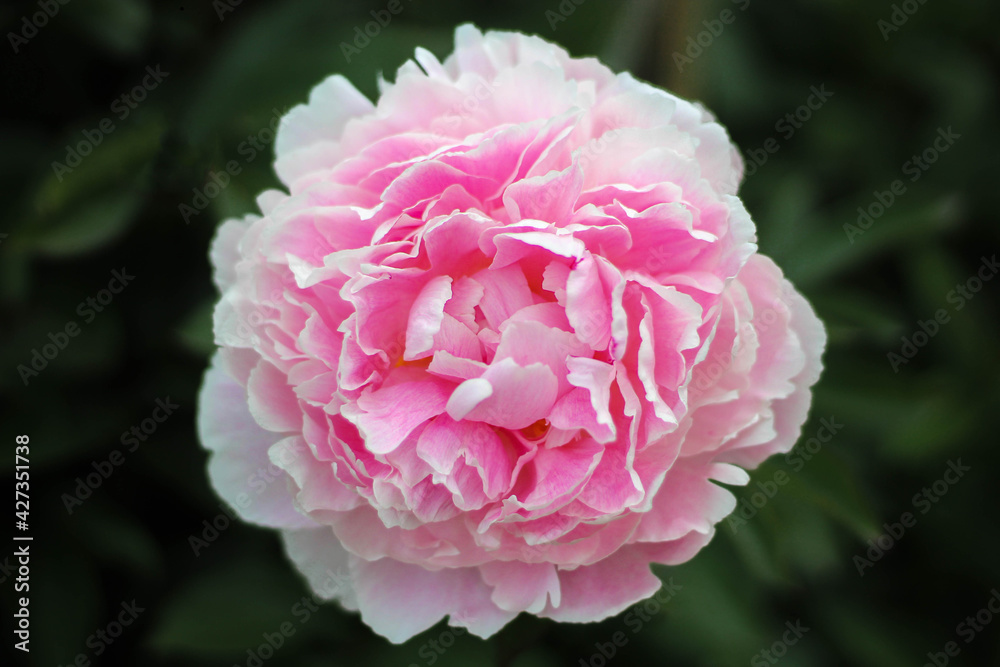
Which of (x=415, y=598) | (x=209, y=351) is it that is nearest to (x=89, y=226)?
(x=209, y=351)

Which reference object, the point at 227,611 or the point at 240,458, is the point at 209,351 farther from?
the point at 227,611

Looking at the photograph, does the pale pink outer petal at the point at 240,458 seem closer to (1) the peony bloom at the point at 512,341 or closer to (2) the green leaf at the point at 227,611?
(1) the peony bloom at the point at 512,341

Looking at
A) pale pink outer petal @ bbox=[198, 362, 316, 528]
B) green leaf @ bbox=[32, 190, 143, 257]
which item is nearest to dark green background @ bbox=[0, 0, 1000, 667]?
green leaf @ bbox=[32, 190, 143, 257]

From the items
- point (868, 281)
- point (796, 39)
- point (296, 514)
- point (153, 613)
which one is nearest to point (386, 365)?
point (296, 514)

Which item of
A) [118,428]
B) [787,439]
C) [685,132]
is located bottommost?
[118,428]

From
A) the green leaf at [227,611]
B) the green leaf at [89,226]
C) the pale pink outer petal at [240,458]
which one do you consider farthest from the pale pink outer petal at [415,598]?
the green leaf at [89,226]

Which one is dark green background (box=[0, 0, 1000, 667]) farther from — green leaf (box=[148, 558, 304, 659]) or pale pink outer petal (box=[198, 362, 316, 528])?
pale pink outer petal (box=[198, 362, 316, 528])

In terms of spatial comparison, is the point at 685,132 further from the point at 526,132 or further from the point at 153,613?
the point at 153,613
